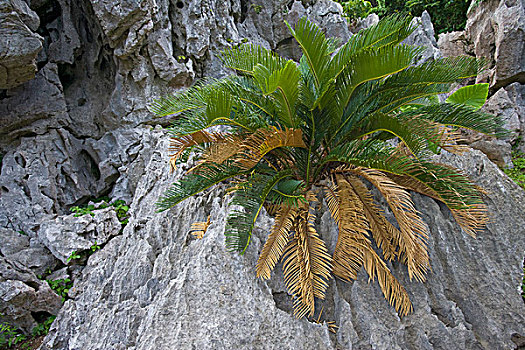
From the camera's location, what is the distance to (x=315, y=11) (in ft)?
26.8

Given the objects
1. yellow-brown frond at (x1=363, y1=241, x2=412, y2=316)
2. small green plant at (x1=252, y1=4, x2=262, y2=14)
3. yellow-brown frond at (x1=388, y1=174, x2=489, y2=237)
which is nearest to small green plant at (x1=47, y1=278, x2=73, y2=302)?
yellow-brown frond at (x1=363, y1=241, x2=412, y2=316)

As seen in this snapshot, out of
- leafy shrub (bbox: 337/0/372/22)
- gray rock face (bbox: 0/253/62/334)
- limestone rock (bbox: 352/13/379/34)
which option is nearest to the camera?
gray rock face (bbox: 0/253/62/334)

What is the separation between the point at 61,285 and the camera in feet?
16.0

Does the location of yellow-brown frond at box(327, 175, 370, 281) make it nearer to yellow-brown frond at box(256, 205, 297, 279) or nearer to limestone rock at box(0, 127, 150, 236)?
yellow-brown frond at box(256, 205, 297, 279)

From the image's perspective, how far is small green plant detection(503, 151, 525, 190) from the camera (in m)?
4.22

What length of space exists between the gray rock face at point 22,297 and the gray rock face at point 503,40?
31.3 ft

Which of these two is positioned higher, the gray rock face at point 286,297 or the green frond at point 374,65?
the green frond at point 374,65

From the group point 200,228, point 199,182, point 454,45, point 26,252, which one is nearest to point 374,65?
point 199,182

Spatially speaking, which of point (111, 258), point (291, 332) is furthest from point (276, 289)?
point (111, 258)

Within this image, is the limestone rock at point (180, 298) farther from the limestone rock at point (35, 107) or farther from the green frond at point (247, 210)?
the limestone rock at point (35, 107)

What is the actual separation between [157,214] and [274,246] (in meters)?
1.70

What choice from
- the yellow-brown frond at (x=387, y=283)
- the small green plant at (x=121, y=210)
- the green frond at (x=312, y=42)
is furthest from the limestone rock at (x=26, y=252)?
the green frond at (x=312, y=42)

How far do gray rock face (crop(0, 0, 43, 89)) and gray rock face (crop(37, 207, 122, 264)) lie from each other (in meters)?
2.68

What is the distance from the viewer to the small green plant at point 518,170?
166 inches
